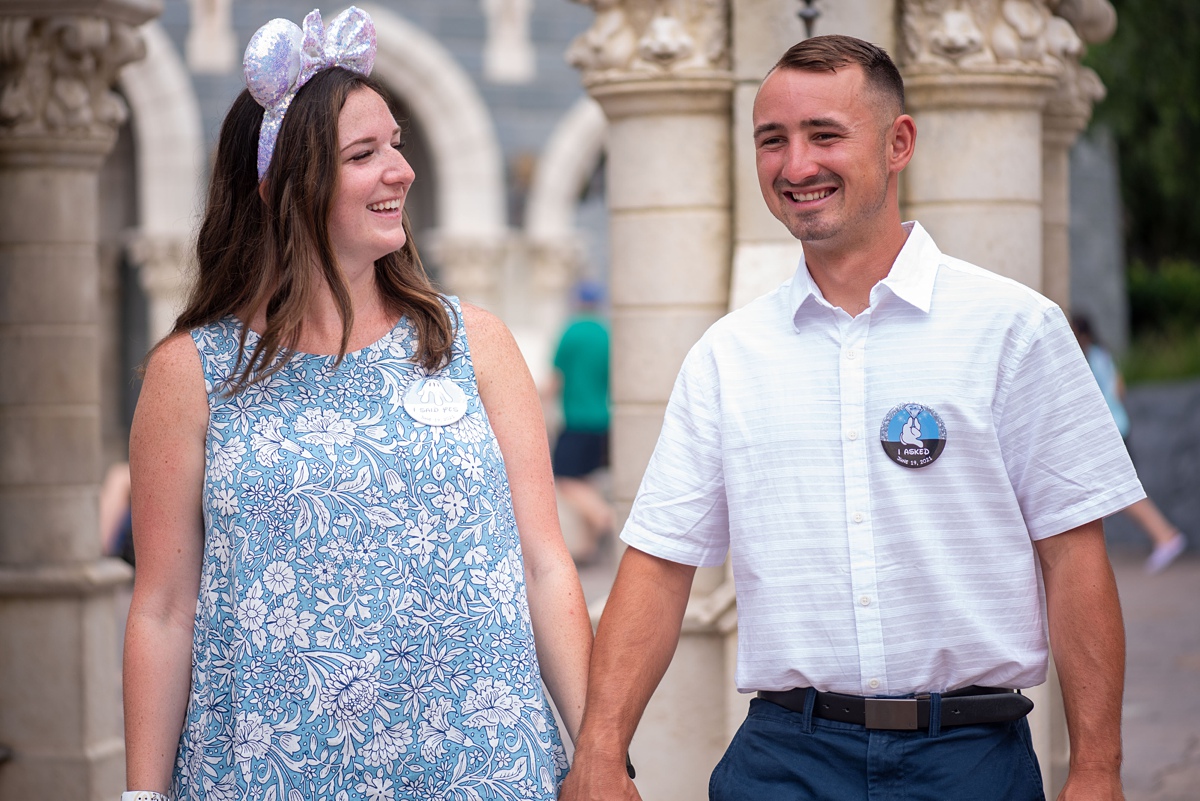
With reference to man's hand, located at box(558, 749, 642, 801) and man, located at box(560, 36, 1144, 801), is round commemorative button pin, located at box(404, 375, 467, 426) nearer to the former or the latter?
man, located at box(560, 36, 1144, 801)

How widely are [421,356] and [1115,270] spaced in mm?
15685

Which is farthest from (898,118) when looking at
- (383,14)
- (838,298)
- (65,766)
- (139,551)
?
(383,14)

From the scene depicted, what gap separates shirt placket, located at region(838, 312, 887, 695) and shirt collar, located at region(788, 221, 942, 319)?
0.14 meters

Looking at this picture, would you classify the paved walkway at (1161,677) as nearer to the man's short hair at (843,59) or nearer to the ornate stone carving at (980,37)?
the ornate stone carving at (980,37)

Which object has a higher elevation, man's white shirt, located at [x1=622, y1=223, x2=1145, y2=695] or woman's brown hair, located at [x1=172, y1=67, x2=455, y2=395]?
woman's brown hair, located at [x1=172, y1=67, x2=455, y2=395]

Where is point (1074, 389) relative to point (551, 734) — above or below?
above

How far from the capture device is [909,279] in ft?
8.32

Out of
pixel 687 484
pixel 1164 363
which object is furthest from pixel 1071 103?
pixel 1164 363

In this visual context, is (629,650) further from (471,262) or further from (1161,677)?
(471,262)

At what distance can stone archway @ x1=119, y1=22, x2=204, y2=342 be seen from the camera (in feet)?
50.3

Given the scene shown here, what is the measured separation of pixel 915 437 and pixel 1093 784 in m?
0.53

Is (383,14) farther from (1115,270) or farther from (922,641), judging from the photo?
(922,641)

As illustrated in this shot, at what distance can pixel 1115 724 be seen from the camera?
2.41 meters

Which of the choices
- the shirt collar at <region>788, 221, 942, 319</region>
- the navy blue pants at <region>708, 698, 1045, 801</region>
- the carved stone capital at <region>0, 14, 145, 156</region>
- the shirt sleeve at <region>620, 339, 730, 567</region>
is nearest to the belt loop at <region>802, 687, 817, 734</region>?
the navy blue pants at <region>708, 698, 1045, 801</region>
